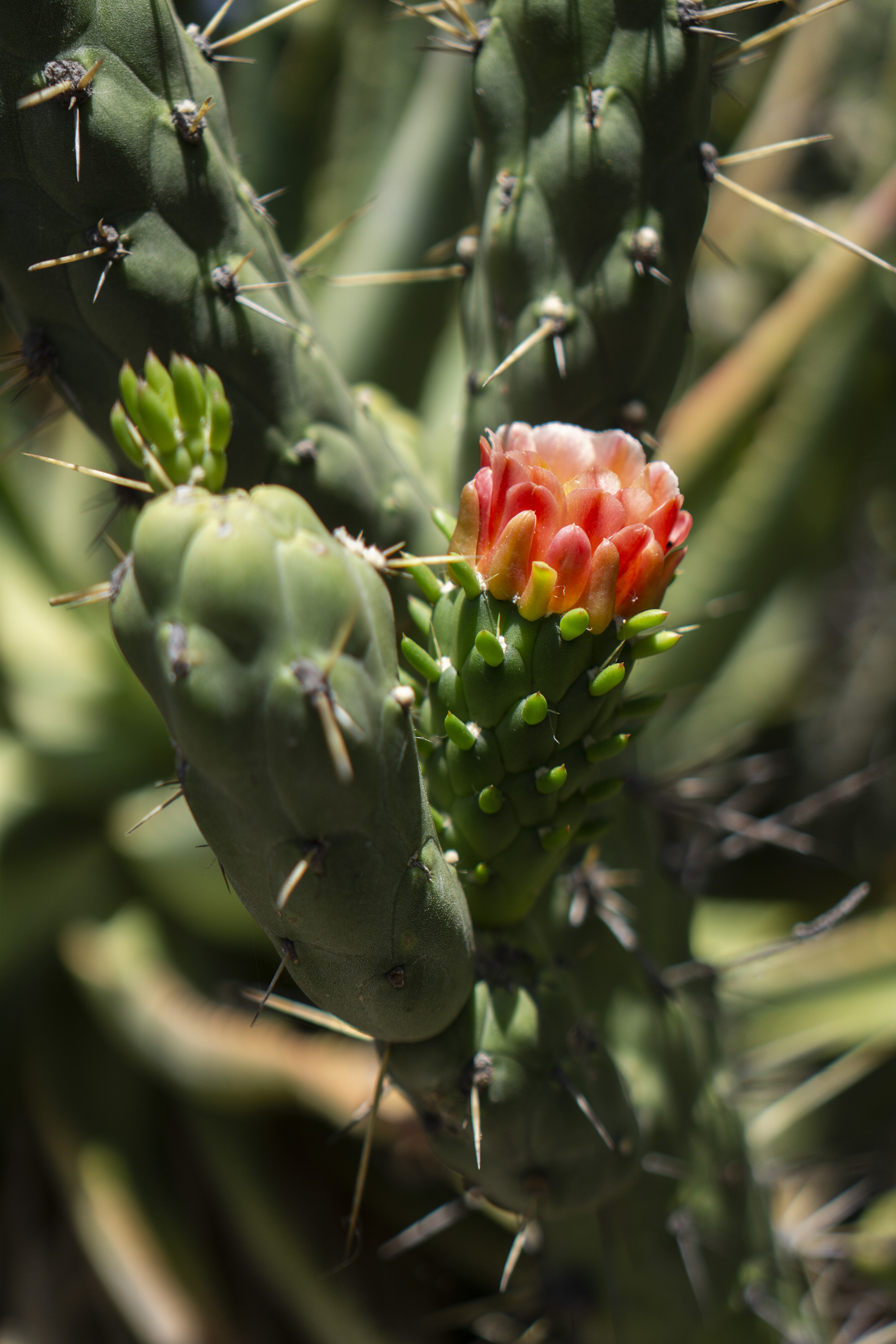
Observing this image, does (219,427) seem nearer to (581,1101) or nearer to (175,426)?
(175,426)

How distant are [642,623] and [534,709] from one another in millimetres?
113

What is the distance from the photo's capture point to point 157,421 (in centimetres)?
72

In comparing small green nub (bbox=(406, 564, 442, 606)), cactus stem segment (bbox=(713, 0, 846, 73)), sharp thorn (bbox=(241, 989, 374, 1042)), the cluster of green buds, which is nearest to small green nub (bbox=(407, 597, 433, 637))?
small green nub (bbox=(406, 564, 442, 606))

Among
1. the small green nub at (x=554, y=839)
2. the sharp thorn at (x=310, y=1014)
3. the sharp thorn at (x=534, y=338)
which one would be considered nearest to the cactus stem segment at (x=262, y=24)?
the sharp thorn at (x=534, y=338)

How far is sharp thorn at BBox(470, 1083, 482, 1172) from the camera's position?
2.75ft

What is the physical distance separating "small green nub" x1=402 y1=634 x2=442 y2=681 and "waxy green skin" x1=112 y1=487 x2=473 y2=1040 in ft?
0.37

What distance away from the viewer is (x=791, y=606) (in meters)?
2.30

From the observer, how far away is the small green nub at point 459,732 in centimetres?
82

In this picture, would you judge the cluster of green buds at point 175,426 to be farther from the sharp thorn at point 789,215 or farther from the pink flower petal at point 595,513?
Answer: the sharp thorn at point 789,215

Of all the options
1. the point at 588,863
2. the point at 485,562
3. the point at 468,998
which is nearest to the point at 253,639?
the point at 485,562

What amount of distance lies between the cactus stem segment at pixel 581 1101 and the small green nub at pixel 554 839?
23 cm

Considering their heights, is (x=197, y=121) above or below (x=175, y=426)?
above

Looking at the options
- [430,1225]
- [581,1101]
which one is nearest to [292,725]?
[581,1101]

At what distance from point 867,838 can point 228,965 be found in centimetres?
137
